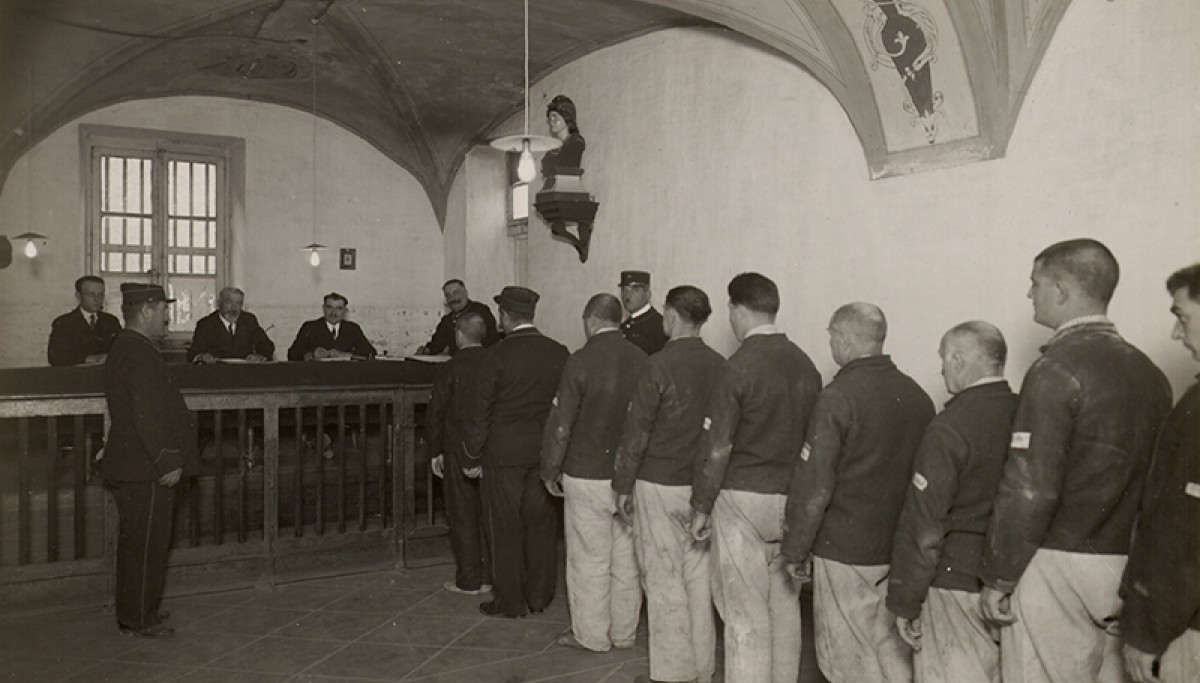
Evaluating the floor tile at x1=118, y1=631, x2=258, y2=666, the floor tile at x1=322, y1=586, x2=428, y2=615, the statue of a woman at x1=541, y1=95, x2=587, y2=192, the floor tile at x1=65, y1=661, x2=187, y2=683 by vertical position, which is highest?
the statue of a woman at x1=541, y1=95, x2=587, y2=192

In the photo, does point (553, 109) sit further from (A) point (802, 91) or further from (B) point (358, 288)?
(B) point (358, 288)

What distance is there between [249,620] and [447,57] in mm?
5685

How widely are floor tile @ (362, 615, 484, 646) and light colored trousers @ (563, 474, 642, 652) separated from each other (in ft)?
2.34

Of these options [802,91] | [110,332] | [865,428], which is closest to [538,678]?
[865,428]

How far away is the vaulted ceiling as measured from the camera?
181 inches

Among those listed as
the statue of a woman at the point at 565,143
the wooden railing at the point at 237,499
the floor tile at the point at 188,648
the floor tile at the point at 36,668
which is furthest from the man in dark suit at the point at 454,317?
the floor tile at the point at 36,668

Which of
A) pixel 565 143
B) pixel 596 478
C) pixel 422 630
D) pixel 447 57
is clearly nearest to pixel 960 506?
pixel 596 478

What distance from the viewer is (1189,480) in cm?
229

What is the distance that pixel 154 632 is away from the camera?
4.79m

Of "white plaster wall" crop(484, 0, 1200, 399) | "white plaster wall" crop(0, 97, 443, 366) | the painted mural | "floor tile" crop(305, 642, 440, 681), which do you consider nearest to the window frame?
"white plaster wall" crop(0, 97, 443, 366)

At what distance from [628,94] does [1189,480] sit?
632cm

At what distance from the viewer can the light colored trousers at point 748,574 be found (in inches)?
147

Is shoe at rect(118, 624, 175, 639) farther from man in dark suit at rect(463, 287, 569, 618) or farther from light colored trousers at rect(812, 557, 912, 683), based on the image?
light colored trousers at rect(812, 557, 912, 683)

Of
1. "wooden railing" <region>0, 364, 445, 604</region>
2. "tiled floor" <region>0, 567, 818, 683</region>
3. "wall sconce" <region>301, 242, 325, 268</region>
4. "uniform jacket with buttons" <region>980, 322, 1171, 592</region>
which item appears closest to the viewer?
"uniform jacket with buttons" <region>980, 322, 1171, 592</region>
